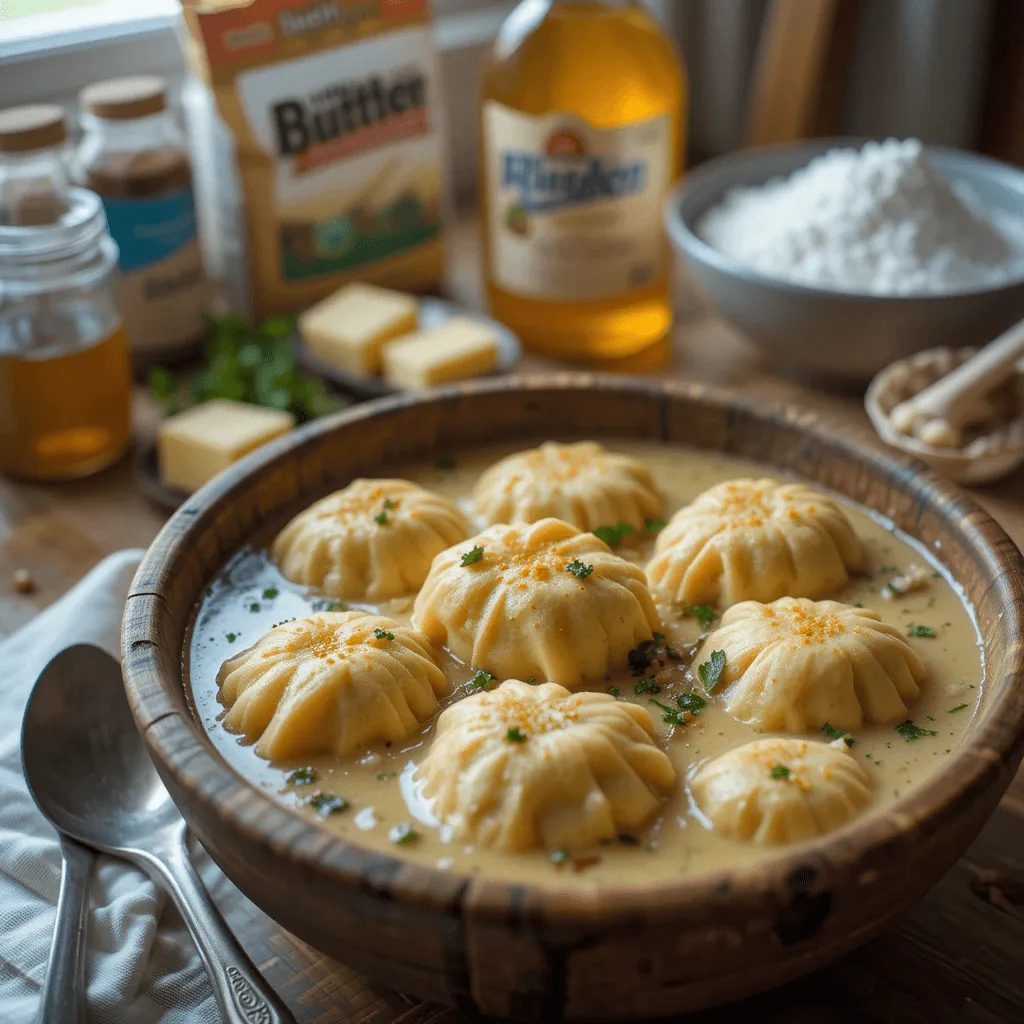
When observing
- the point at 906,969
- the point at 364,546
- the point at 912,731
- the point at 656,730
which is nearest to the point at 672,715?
the point at 656,730

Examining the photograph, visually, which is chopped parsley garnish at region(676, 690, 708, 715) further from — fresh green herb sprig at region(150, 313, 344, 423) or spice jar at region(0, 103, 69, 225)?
spice jar at region(0, 103, 69, 225)

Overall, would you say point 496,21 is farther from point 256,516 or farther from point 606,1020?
point 606,1020

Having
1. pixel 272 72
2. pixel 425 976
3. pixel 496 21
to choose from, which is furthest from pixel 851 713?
pixel 496 21

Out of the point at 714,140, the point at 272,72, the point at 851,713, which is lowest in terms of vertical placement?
the point at 714,140

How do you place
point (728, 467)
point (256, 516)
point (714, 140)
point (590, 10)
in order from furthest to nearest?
point (714, 140) < point (590, 10) < point (728, 467) < point (256, 516)

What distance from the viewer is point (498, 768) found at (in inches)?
48.5

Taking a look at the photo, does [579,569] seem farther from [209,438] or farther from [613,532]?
[209,438]

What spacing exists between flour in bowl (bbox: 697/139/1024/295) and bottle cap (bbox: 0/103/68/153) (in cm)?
130

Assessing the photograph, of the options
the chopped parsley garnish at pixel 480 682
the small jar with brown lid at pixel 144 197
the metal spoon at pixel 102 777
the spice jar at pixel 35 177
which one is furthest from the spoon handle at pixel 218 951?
the small jar with brown lid at pixel 144 197

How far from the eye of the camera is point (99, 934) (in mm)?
1423

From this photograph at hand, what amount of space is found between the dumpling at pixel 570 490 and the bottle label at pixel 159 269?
41.1 inches

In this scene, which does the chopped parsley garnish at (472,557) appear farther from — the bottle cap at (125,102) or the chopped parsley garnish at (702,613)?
the bottle cap at (125,102)

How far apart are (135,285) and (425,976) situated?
179 centimetres

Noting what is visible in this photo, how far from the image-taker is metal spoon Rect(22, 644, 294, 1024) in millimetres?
1455
